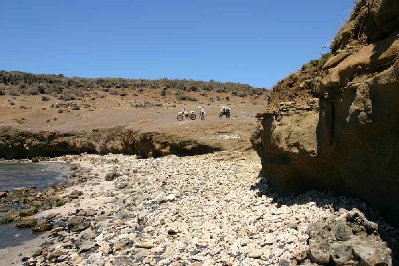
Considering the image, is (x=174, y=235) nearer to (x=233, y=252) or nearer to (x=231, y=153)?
(x=233, y=252)

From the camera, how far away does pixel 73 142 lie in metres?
38.1

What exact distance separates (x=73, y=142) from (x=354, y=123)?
32.3 meters

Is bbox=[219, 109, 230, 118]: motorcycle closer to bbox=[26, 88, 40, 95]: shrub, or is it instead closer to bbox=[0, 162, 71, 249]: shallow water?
bbox=[0, 162, 71, 249]: shallow water

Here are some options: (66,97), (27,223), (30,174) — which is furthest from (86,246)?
(66,97)

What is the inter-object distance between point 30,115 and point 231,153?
3003 centimetres

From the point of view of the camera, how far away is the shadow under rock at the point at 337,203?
8.07 meters

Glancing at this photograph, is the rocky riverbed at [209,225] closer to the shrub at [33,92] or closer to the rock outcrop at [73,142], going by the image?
the rock outcrop at [73,142]

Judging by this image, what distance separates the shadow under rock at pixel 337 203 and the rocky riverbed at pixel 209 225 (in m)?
0.03

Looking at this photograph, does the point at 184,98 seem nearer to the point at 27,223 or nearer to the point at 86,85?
the point at 86,85

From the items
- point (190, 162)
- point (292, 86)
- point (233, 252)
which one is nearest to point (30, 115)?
point (190, 162)

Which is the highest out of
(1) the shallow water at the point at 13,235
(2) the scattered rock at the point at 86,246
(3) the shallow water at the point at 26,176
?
(2) the scattered rock at the point at 86,246

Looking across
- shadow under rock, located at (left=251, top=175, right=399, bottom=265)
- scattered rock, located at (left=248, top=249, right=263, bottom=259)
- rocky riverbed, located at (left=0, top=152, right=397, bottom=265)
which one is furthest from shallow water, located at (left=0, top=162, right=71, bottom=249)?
scattered rock, located at (left=248, top=249, right=263, bottom=259)

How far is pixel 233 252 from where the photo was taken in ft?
31.3

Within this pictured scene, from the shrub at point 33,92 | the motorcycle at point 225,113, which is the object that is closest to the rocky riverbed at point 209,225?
the motorcycle at point 225,113
